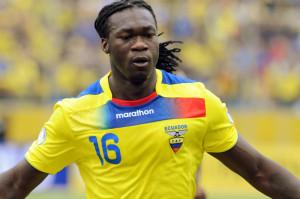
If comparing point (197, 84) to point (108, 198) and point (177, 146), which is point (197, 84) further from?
point (108, 198)

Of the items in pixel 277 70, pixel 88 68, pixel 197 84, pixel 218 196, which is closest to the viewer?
pixel 197 84

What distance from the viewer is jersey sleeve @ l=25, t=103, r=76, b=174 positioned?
16.5 ft

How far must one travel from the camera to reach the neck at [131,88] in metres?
4.99

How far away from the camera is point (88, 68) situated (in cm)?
1761

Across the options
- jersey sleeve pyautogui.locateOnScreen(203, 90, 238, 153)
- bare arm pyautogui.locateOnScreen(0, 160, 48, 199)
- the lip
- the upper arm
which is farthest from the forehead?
bare arm pyautogui.locateOnScreen(0, 160, 48, 199)

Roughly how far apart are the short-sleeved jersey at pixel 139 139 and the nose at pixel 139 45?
40 centimetres

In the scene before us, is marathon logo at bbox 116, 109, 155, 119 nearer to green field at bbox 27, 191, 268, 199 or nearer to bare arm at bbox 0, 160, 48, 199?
bare arm at bbox 0, 160, 48, 199

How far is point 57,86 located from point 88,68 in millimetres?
915

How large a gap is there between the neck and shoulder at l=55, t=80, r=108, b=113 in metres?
0.08

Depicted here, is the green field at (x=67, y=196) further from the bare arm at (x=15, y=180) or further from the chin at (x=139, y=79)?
the chin at (x=139, y=79)

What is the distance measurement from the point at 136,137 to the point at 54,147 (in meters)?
0.50

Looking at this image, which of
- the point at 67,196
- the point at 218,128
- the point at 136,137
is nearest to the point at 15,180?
the point at 136,137

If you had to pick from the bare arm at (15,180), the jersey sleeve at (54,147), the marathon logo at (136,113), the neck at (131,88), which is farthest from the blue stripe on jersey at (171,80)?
the bare arm at (15,180)

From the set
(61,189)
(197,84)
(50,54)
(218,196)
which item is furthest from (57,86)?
(197,84)
